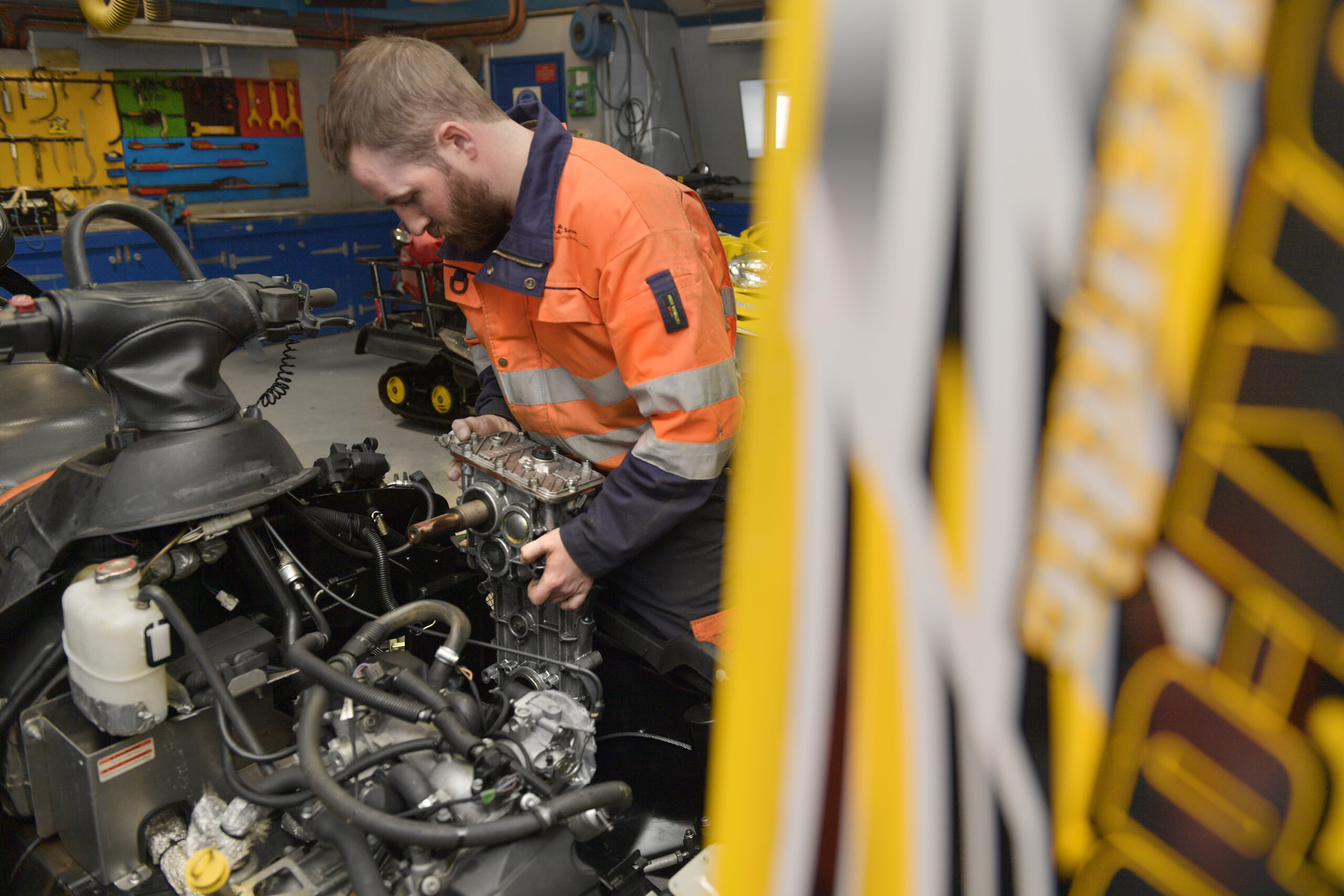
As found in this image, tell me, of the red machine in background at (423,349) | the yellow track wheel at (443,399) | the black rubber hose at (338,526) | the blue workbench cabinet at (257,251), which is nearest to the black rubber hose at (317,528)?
the black rubber hose at (338,526)

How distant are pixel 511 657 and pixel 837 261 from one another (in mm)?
1521

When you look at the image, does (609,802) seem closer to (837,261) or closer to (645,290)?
(645,290)

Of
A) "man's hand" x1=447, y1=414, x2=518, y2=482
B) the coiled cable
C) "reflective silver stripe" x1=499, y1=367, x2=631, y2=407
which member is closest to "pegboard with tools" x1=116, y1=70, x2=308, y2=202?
the coiled cable

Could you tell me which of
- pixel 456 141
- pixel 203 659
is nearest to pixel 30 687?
pixel 203 659

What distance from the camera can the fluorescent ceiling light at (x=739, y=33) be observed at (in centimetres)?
796

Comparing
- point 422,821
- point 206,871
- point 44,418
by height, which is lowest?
point 206,871

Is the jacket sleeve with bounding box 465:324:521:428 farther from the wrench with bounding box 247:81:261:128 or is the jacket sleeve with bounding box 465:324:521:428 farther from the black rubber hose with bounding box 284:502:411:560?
the wrench with bounding box 247:81:261:128

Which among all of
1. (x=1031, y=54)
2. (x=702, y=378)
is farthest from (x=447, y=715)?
(x=1031, y=54)

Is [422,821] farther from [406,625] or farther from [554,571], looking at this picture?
[554,571]

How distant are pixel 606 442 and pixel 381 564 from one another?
485 mm

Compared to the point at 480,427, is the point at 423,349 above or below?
below

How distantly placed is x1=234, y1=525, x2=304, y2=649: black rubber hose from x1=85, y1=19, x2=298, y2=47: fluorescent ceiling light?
638cm

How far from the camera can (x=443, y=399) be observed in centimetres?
559

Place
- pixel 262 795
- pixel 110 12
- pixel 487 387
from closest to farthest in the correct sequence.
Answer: pixel 262 795, pixel 487 387, pixel 110 12
